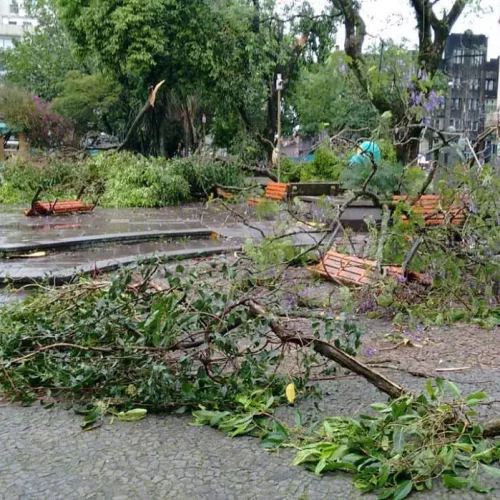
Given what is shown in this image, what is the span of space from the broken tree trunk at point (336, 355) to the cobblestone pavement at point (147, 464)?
21cm

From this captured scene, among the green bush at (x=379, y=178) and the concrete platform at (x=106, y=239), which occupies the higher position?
the green bush at (x=379, y=178)

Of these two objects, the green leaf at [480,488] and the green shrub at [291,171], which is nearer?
the green leaf at [480,488]

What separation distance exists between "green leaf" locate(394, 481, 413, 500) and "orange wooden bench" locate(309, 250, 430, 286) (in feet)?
11.6

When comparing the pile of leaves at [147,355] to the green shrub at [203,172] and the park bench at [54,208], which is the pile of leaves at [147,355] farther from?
the green shrub at [203,172]

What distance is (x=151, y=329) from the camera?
3896 millimetres

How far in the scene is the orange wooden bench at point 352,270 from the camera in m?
6.40

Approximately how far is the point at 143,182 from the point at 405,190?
11.0m

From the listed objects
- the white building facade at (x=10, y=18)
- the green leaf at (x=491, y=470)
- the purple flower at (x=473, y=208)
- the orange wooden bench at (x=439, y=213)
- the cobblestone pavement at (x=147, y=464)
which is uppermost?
the white building facade at (x=10, y=18)

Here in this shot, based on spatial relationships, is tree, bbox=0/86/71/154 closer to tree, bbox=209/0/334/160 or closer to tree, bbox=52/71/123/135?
tree, bbox=52/71/123/135

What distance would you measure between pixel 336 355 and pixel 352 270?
2.93m

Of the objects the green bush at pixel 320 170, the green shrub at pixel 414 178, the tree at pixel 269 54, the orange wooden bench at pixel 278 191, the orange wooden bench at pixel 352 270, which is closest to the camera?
the orange wooden bench at pixel 352 270

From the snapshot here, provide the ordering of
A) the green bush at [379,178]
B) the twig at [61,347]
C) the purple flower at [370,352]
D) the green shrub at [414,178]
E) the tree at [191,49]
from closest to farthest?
1. the twig at [61,347]
2. the purple flower at [370,352]
3. the green shrub at [414,178]
4. the green bush at [379,178]
5. the tree at [191,49]

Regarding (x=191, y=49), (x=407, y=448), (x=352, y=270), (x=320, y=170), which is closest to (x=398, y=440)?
(x=407, y=448)

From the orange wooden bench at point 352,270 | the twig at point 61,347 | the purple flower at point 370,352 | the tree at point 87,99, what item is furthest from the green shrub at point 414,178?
the tree at point 87,99
